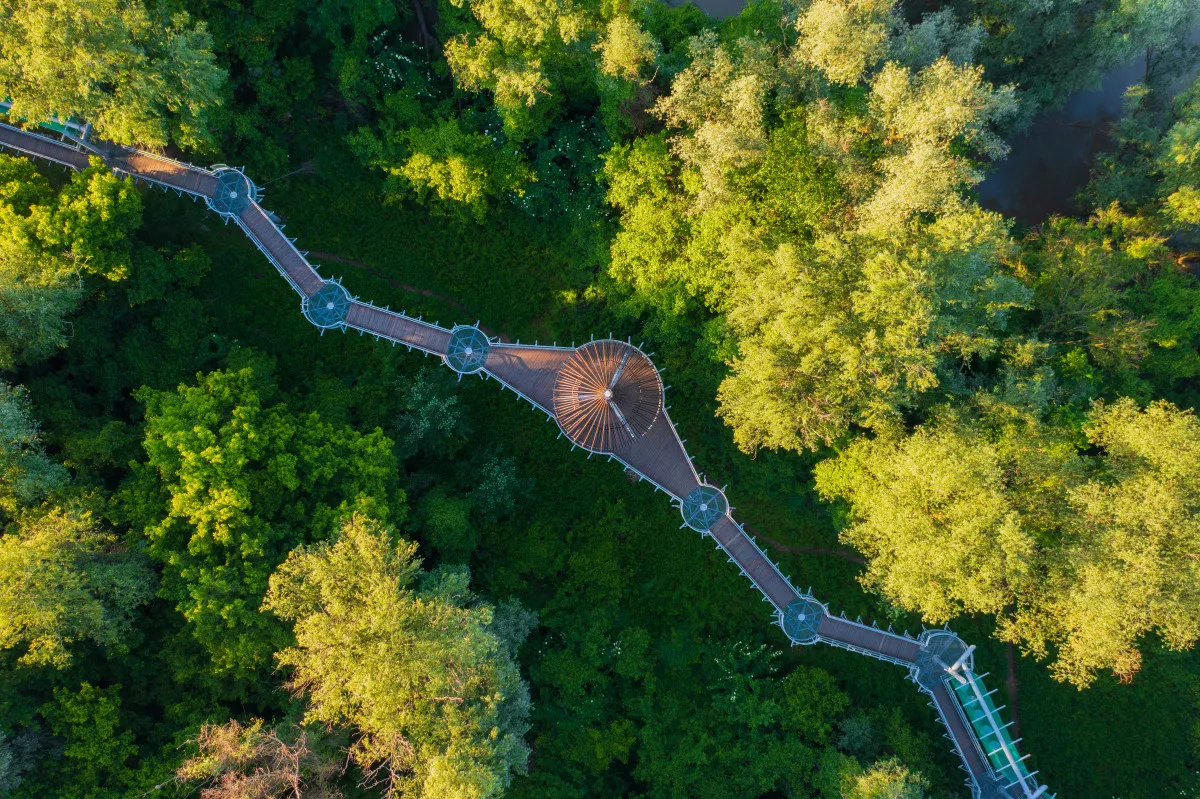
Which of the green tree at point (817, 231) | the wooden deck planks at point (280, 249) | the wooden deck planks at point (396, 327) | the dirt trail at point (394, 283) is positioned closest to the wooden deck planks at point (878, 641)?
the green tree at point (817, 231)

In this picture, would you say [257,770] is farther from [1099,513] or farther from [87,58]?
[1099,513]

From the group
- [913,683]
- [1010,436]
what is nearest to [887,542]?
[1010,436]

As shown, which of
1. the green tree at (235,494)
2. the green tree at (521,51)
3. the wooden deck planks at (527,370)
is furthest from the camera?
the wooden deck planks at (527,370)

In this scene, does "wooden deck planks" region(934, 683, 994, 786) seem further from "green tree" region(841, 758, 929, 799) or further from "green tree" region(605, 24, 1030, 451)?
"green tree" region(605, 24, 1030, 451)

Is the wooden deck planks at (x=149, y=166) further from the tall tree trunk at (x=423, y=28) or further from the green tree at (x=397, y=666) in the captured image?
the green tree at (x=397, y=666)

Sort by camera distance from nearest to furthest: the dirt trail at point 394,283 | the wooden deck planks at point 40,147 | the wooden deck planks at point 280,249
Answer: the wooden deck planks at point 40,147 < the wooden deck planks at point 280,249 < the dirt trail at point 394,283

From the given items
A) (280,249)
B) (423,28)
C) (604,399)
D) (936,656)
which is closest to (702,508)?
(604,399)

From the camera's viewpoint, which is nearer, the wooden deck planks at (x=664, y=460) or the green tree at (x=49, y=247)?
the green tree at (x=49, y=247)
